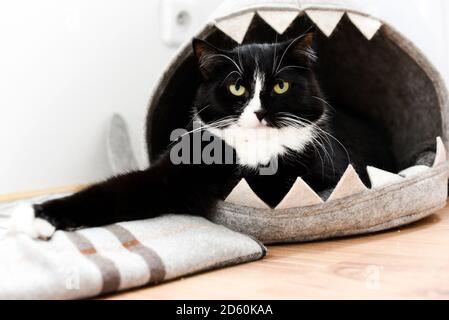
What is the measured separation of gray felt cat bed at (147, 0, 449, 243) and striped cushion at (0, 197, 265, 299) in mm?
134

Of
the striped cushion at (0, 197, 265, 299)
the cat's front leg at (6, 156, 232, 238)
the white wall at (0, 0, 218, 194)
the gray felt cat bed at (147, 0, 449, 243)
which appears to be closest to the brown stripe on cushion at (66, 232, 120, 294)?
the striped cushion at (0, 197, 265, 299)

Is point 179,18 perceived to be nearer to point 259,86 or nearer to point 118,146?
point 118,146

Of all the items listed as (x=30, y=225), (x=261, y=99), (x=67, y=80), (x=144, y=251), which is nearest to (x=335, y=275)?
(x=144, y=251)

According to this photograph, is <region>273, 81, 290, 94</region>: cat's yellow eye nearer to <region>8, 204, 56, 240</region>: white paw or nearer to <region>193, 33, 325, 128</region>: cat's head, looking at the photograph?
<region>193, 33, 325, 128</region>: cat's head

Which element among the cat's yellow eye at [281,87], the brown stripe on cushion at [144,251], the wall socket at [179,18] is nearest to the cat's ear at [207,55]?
the cat's yellow eye at [281,87]

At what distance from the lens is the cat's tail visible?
1819mm

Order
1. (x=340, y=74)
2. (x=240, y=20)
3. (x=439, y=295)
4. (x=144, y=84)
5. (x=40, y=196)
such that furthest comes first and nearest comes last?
(x=144, y=84) < (x=340, y=74) < (x=40, y=196) < (x=240, y=20) < (x=439, y=295)

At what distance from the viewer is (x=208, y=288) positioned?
0.87m

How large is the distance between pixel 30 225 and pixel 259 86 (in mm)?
582

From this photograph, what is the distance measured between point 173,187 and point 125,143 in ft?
2.32

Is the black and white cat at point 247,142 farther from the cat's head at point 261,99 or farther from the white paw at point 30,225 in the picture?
the white paw at point 30,225

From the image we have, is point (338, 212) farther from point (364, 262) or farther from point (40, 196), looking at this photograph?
point (40, 196)

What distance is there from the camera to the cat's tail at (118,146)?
1.82 metres

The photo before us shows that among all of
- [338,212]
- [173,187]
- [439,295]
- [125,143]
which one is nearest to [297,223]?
[338,212]
